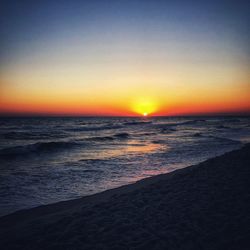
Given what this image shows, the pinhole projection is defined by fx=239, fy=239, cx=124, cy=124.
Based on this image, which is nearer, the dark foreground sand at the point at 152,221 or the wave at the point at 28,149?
the dark foreground sand at the point at 152,221

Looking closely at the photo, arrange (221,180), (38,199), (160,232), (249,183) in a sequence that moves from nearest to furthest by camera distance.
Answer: (160,232) < (249,183) < (221,180) < (38,199)

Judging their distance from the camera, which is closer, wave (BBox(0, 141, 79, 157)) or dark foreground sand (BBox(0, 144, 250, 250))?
dark foreground sand (BBox(0, 144, 250, 250))

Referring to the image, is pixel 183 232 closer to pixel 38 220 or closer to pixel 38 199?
pixel 38 220

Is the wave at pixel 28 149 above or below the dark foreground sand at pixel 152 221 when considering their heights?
below

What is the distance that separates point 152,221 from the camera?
4758 millimetres

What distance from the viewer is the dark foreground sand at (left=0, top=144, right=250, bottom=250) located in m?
4.07

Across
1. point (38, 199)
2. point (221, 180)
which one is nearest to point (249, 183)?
point (221, 180)

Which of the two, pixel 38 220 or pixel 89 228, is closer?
pixel 89 228

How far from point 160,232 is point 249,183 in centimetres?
317

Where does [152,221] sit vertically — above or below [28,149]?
above

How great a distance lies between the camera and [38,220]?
5613 mm

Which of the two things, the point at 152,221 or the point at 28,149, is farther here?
the point at 28,149

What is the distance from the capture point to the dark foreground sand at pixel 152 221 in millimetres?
4068

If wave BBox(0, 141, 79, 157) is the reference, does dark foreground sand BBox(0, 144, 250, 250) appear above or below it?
above
